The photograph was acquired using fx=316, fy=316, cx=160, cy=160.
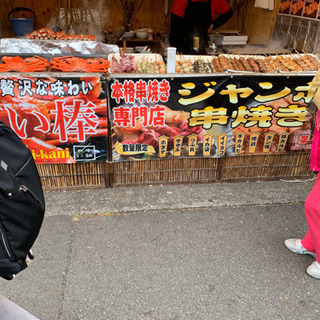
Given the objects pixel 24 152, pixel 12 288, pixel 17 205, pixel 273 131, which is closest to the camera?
pixel 17 205

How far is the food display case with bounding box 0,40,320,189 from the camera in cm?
389

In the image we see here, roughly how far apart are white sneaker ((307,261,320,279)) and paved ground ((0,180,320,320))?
7 centimetres

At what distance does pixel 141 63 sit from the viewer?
4.81 m

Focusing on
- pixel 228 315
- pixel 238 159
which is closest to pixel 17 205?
pixel 228 315

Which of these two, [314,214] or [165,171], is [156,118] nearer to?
[165,171]

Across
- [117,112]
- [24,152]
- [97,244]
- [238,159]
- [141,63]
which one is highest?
[24,152]

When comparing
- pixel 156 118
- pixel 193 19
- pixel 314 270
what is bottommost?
pixel 314 270

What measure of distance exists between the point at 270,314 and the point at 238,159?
227 centimetres

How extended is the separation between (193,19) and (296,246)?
226 inches

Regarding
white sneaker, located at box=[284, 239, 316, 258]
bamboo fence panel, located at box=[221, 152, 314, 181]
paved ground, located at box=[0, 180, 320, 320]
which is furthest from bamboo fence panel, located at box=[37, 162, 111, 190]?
white sneaker, located at box=[284, 239, 316, 258]

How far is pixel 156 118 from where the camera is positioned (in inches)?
163

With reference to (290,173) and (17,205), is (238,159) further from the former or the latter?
(17,205)

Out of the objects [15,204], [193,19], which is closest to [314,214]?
[15,204]

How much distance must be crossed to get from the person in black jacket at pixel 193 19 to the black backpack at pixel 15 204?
6266 mm
